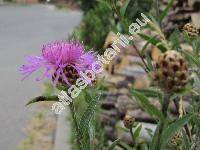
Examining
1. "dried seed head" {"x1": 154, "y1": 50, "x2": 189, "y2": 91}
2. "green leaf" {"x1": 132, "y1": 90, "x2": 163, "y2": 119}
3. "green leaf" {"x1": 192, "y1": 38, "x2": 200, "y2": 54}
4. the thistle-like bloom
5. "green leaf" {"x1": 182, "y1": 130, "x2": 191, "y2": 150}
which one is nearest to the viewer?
"dried seed head" {"x1": 154, "y1": 50, "x2": 189, "y2": 91}

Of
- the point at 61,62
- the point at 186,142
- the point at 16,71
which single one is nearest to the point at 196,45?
the point at 186,142

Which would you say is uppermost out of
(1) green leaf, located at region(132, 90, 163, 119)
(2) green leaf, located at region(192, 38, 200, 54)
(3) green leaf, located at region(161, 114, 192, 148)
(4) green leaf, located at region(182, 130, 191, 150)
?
(2) green leaf, located at region(192, 38, 200, 54)

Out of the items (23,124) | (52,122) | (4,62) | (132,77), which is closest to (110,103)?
(132,77)

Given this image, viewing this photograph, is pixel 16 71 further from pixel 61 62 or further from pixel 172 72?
pixel 172 72

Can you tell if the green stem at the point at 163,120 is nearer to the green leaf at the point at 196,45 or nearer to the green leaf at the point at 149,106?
the green leaf at the point at 149,106

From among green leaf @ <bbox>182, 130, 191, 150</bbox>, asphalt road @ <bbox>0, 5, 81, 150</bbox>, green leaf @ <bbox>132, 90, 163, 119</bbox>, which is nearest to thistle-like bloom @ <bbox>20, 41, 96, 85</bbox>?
green leaf @ <bbox>132, 90, 163, 119</bbox>

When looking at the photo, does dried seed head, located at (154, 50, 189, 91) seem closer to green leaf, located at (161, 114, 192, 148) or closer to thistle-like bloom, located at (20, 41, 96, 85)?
green leaf, located at (161, 114, 192, 148)

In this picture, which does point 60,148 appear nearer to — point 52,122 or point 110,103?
point 110,103
